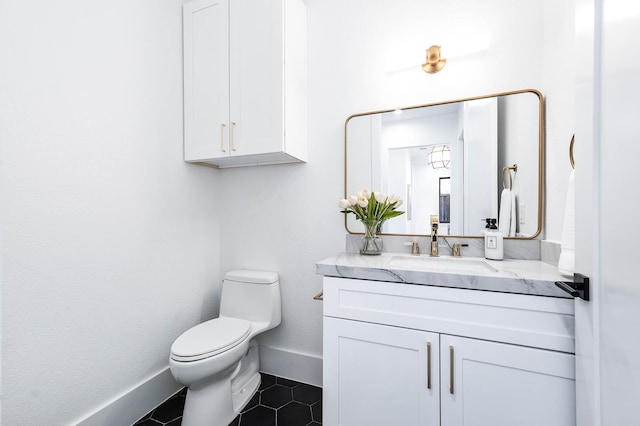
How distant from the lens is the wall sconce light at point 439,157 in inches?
56.1

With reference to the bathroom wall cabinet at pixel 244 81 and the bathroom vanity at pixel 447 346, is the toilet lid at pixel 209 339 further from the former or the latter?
the bathroom wall cabinet at pixel 244 81

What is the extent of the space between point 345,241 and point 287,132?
74cm

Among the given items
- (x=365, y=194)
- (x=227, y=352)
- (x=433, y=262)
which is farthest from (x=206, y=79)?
(x=433, y=262)

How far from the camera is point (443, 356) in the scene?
3.23 ft

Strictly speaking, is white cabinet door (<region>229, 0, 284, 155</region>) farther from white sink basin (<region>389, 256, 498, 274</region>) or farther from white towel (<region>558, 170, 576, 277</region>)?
white towel (<region>558, 170, 576, 277</region>)

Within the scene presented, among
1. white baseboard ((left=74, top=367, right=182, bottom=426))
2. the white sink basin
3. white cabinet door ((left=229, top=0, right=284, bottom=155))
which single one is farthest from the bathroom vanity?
white baseboard ((left=74, top=367, right=182, bottom=426))

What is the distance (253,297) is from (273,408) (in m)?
0.63

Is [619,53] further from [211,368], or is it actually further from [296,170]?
[211,368]

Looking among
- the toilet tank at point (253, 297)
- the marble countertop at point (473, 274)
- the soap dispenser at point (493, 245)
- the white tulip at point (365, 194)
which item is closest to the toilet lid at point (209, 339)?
the toilet tank at point (253, 297)

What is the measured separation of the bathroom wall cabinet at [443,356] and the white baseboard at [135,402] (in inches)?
40.7

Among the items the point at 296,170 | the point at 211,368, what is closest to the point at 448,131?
the point at 296,170

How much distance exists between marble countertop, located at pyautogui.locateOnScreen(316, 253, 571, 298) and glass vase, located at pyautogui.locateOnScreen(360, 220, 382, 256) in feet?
0.70

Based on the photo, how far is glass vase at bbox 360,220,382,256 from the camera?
1447mm

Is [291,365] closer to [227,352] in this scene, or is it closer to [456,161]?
[227,352]
